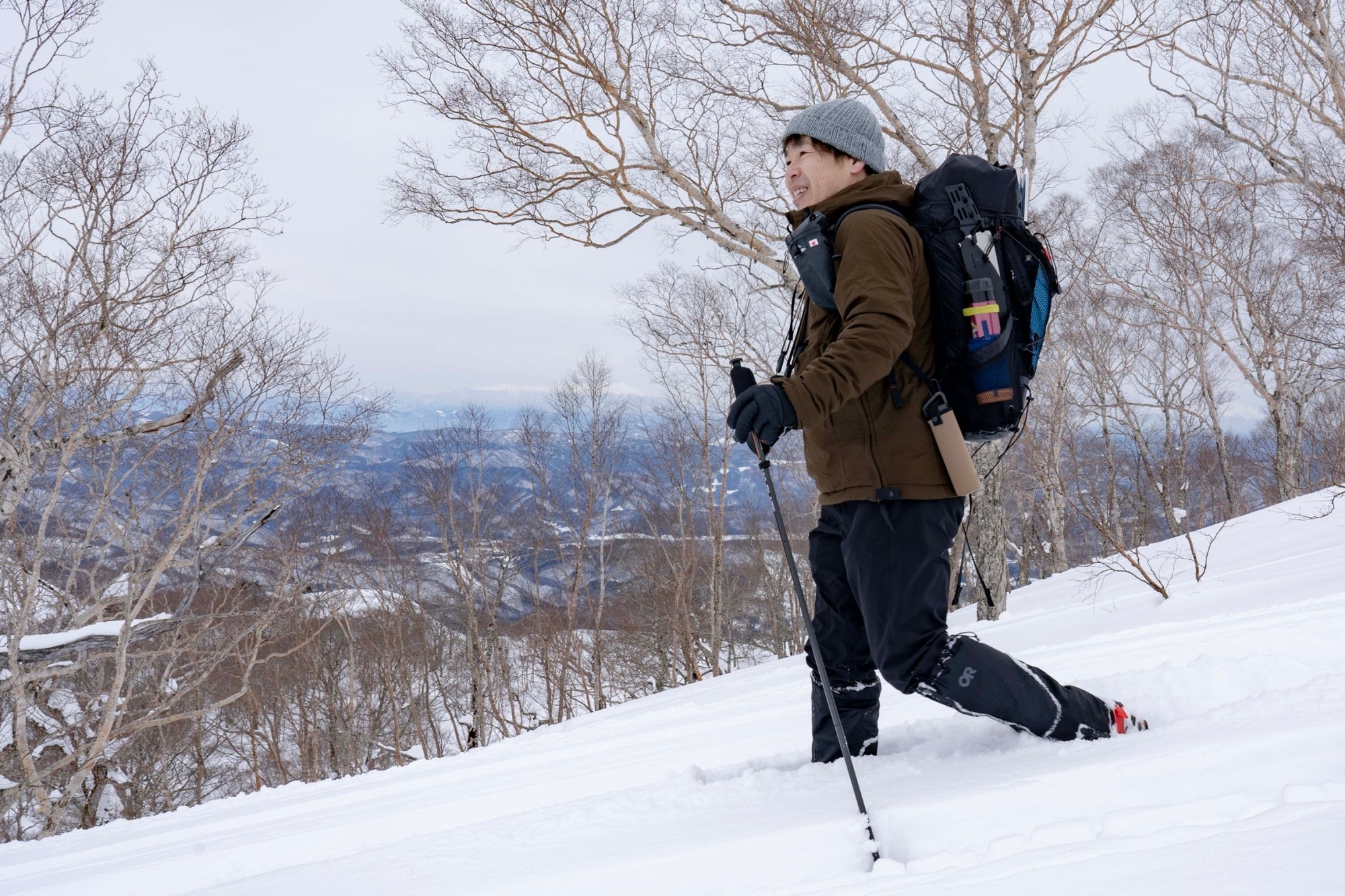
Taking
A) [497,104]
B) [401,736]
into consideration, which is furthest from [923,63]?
[401,736]

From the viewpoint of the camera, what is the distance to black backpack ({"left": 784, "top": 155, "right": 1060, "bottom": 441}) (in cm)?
186

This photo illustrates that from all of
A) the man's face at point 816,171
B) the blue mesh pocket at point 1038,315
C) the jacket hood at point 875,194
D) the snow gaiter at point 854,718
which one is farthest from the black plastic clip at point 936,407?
the snow gaiter at point 854,718

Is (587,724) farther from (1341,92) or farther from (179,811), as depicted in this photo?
(1341,92)

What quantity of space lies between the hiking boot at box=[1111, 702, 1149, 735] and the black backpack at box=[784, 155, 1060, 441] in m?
0.76

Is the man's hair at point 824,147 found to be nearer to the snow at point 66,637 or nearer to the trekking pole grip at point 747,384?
the trekking pole grip at point 747,384

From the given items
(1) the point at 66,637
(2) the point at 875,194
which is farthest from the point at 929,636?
(1) the point at 66,637

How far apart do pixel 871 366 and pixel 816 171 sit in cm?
66

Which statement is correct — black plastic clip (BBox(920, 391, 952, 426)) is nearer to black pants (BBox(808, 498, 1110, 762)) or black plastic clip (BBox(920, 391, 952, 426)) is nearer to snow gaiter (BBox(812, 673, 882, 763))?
black pants (BBox(808, 498, 1110, 762))

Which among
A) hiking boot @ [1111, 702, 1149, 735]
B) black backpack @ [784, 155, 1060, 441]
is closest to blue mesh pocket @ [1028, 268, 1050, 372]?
black backpack @ [784, 155, 1060, 441]

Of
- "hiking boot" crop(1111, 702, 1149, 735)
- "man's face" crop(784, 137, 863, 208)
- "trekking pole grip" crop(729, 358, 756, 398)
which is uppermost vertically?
"man's face" crop(784, 137, 863, 208)

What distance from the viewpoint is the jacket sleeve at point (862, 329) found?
172 cm

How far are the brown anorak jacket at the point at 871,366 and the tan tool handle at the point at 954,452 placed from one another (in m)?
0.02

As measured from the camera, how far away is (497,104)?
→ 877cm

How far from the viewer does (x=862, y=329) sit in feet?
5.67
